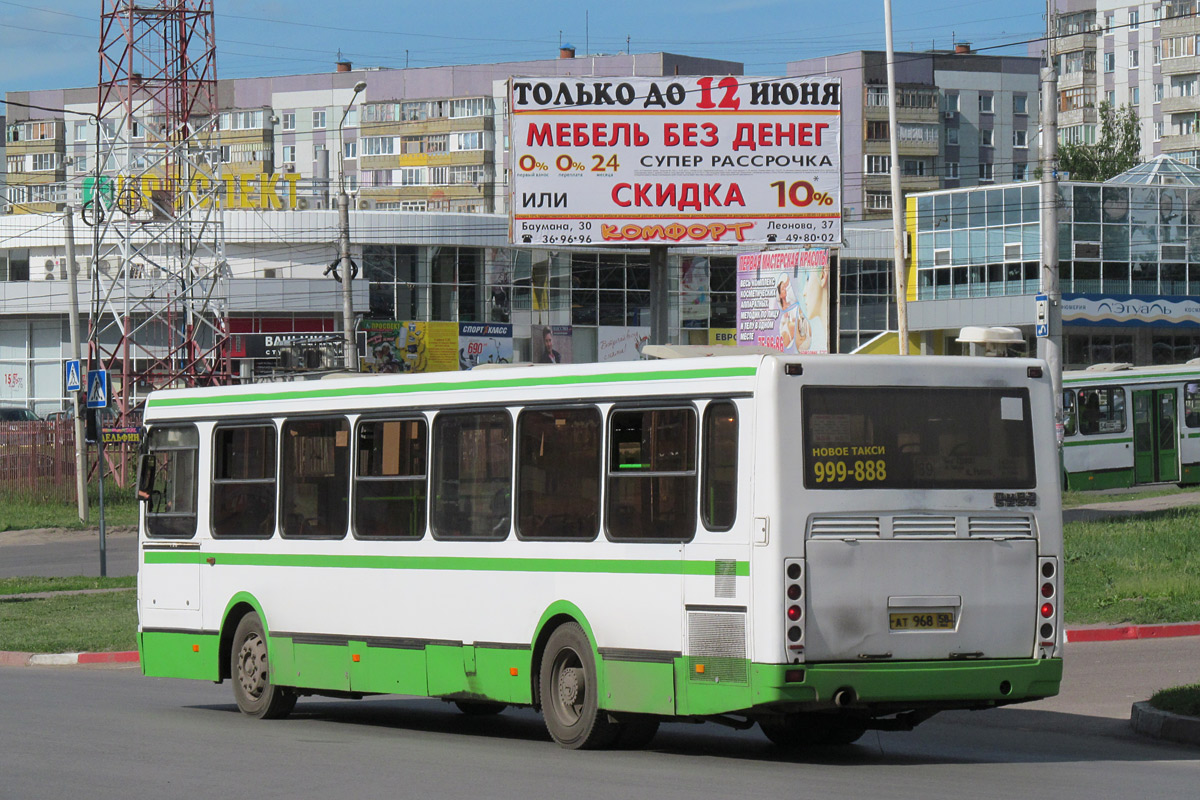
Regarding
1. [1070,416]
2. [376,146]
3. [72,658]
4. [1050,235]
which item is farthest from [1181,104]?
[72,658]

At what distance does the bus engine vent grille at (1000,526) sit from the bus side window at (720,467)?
150 cm

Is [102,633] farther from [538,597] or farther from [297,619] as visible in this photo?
[538,597]

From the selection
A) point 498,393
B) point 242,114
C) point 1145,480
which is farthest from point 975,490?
point 242,114

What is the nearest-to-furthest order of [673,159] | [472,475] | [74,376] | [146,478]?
[472,475] → [146,478] → [673,159] → [74,376]

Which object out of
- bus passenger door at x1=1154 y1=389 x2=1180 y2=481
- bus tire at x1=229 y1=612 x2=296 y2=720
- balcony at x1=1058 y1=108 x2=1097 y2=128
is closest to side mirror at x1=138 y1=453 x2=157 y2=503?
bus tire at x1=229 y1=612 x2=296 y2=720

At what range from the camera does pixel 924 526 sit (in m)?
10.3

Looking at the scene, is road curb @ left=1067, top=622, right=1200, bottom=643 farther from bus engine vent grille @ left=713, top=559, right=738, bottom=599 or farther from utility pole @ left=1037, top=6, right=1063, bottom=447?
bus engine vent grille @ left=713, top=559, right=738, bottom=599

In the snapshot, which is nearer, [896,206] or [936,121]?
→ [896,206]

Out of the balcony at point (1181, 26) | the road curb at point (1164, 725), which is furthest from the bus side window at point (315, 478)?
the balcony at point (1181, 26)

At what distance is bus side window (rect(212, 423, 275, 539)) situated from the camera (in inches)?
548

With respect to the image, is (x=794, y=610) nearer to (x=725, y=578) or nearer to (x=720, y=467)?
(x=725, y=578)

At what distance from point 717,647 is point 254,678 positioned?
5.23 m

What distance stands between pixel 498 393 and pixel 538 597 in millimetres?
1477

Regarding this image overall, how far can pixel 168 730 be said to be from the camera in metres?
12.5
